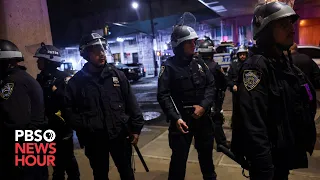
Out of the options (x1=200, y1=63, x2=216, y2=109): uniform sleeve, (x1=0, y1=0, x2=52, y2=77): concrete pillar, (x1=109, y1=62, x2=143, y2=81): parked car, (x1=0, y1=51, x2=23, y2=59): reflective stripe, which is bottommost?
Result: (x1=109, y1=62, x2=143, y2=81): parked car

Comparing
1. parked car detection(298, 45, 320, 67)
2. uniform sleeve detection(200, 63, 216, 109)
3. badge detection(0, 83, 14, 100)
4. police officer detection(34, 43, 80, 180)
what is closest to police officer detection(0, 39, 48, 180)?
badge detection(0, 83, 14, 100)

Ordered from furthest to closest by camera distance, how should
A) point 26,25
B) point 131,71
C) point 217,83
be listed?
1. point 131,71
2. point 26,25
3. point 217,83

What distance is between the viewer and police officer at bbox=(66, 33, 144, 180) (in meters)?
2.62

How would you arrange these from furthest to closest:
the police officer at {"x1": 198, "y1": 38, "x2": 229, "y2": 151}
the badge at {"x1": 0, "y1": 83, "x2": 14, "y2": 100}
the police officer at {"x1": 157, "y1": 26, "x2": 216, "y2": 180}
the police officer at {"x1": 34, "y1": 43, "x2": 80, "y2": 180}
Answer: the police officer at {"x1": 198, "y1": 38, "x2": 229, "y2": 151} → the police officer at {"x1": 34, "y1": 43, "x2": 80, "y2": 180} → the police officer at {"x1": 157, "y1": 26, "x2": 216, "y2": 180} → the badge at {"x1": 0, "y1": 83, "x2": 14, "y2": 100}

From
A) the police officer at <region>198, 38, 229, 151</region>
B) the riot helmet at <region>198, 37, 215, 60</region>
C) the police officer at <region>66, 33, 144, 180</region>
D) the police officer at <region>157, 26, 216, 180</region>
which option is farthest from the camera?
the riot helmet at <region>198, 37, 215, 60</region>

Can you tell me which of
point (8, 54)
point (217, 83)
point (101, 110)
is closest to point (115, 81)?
point (101, 110)

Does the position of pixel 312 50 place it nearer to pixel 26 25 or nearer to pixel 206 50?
pixel 206 50

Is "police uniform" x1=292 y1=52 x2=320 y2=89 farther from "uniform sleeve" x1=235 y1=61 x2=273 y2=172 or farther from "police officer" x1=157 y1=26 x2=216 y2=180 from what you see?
"uniform sleeve" x1=235 y1=61 x2=273 y2=172

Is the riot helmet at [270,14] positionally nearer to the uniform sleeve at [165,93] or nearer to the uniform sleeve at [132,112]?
the uniform sleeve at [165,93]

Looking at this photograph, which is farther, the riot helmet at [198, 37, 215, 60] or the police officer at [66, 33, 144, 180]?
the riot helmet at [198, 37, 215, 60]

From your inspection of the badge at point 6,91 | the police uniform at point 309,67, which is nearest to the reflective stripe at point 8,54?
the badge at point 6,91

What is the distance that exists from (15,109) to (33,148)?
68cm

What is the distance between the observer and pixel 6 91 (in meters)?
2.52

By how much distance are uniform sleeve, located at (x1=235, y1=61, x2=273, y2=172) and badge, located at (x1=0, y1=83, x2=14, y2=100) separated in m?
2.23
